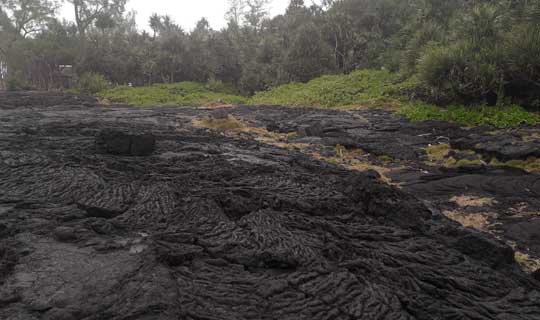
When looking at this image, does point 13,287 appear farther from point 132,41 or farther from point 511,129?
point 132,41

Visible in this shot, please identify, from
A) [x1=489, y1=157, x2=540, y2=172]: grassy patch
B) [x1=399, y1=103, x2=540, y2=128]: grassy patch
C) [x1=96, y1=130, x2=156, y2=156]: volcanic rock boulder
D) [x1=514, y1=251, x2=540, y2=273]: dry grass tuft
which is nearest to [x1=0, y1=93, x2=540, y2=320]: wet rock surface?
[x1=96, y1=130, x2=156, y2=156]: volcanic rock boulder

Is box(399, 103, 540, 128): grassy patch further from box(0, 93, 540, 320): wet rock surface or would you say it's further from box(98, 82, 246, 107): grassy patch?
box(98, 82, 246, 107): grassy patch

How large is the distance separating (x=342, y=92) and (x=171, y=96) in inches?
431

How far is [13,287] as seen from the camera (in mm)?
3240

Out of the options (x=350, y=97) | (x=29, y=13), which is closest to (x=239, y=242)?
(x=350, y=97)

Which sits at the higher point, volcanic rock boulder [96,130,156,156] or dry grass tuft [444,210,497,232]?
volcanic rock boulder [96,130,156,156]

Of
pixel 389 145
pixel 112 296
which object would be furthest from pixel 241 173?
pixel 389 145

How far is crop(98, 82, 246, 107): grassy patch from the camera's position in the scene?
22.9 metres

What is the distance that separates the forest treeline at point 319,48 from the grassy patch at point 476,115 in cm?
60

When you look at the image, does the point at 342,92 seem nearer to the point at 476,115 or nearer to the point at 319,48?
the point at 319,48

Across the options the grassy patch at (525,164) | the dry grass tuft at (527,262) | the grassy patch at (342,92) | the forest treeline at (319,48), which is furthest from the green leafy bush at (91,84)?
the dry grass tuft at (527,262)

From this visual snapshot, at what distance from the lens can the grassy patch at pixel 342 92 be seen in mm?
18984

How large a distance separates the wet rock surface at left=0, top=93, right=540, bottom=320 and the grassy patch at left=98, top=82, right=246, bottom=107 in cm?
1521

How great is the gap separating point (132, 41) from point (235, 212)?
32.1 m
